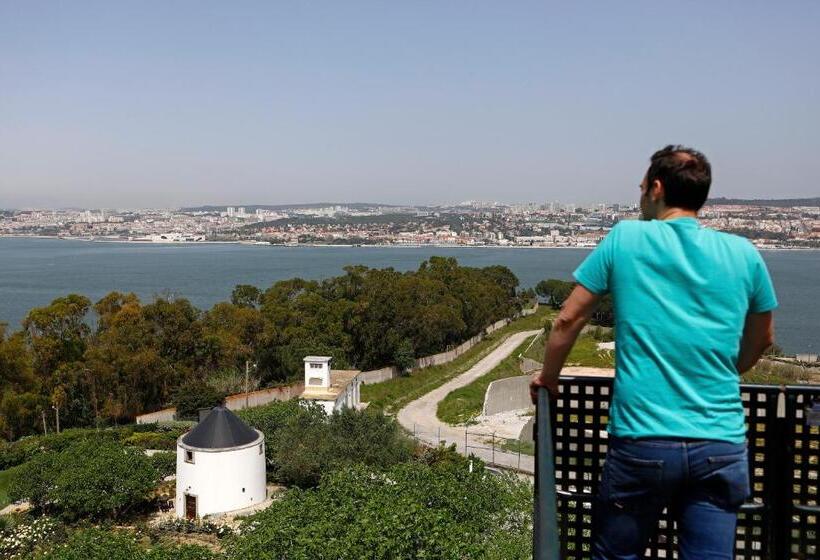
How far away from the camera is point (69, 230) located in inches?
7608

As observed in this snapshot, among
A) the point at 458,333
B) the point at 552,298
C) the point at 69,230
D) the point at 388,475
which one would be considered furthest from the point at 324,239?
the point at 388,475

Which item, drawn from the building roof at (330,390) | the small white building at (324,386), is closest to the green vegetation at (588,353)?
the building roof at (330,390)

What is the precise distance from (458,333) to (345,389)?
52.1 ft

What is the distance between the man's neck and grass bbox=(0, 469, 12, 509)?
17.7 meters

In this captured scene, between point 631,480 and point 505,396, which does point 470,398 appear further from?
point 631,480

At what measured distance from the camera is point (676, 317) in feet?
5.82

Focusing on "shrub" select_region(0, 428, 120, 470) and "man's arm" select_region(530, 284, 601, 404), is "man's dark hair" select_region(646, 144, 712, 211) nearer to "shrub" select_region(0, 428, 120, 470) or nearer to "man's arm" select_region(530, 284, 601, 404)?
"man's arm" select_region(530, 284, 601, 404)

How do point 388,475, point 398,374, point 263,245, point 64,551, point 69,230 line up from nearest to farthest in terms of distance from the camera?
point 64,551 < point 388,475 < point 398,374 < point 263,245 < point 69,230

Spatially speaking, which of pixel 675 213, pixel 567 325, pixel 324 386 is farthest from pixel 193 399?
pixel 675 213

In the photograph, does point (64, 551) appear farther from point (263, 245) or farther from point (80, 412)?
point (263, 245)

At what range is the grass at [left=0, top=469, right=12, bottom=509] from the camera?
53.5 feet

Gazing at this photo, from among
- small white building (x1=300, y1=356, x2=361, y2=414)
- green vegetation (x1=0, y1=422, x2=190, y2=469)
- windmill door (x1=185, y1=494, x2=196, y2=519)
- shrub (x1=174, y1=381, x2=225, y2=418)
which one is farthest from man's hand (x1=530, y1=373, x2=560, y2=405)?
shrub (x1=174, y1=381, x2=225, y2=418)

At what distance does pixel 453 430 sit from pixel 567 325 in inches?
845

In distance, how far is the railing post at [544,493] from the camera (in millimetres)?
1322
